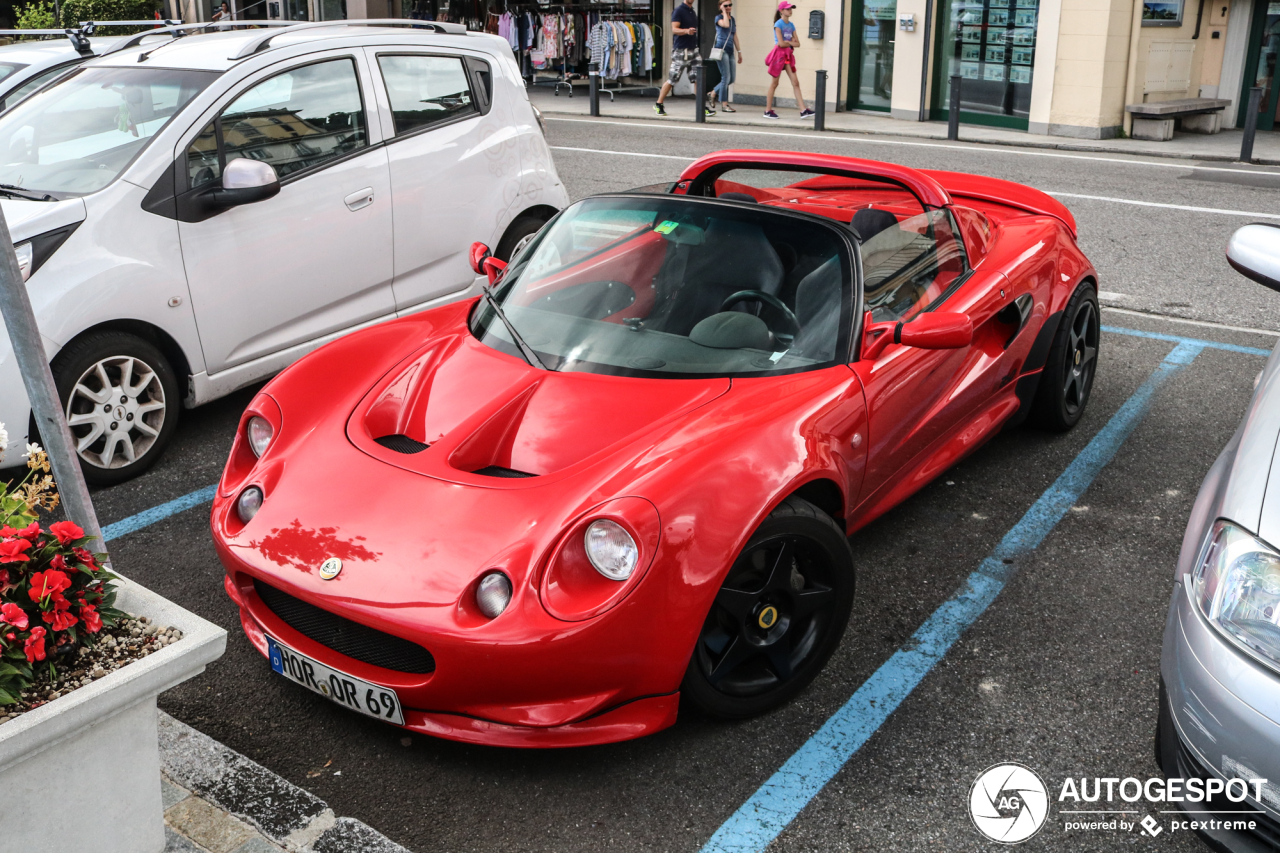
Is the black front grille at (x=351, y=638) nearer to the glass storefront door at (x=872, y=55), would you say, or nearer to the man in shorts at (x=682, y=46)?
the man in shorts at (x=682, y=46)

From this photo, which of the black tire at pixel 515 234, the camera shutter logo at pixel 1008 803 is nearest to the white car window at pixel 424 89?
the black tire at pixel 515 234

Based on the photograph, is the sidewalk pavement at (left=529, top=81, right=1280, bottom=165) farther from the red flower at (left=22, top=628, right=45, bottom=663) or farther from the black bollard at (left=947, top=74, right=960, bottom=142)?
the red flower at (left=22, top=628, right=45, bottom=663)

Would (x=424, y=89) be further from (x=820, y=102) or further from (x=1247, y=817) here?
(x=820, y=102)

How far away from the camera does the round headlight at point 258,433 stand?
11.7 feet

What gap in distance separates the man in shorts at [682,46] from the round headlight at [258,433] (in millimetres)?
16248

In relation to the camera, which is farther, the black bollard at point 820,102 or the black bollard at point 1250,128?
the black bollard at point 820,102

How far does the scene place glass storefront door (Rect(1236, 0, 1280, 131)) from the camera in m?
16.0

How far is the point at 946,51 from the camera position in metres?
18.0

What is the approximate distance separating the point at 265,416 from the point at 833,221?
6.54 ft

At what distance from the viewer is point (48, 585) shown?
2350 millimetres

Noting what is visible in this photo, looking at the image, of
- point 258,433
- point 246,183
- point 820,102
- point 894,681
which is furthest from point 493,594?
point 820,102

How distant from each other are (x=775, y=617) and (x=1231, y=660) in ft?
3.99

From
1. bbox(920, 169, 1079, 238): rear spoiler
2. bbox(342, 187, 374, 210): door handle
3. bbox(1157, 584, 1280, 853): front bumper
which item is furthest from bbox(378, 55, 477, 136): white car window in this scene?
bbox(1157, 584, 1280, 853): front bumper

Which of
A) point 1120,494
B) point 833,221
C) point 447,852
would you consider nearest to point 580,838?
point 447,852
